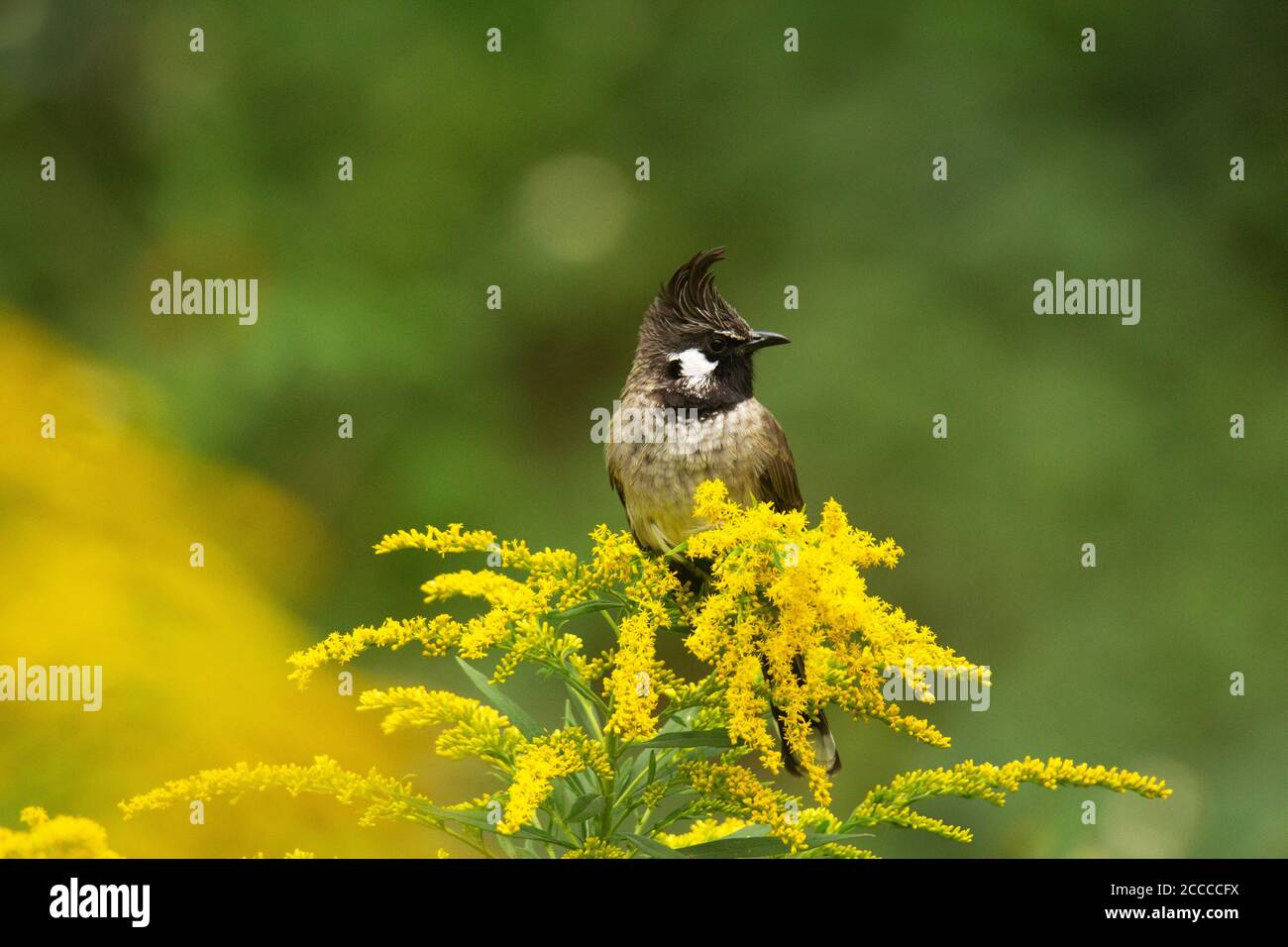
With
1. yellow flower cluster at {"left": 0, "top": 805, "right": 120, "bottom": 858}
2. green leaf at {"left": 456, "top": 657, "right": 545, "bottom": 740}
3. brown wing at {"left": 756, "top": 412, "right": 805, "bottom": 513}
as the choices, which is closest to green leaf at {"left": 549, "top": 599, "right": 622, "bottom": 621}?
green leaf at {"left": 456, "top": 657, "right": 545, "bottom": 740}

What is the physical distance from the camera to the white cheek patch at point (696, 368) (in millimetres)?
3496

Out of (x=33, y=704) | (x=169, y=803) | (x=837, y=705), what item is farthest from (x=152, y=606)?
(x=837, y=705)

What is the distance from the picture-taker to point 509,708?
2020 mm

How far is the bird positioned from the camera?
132 inches

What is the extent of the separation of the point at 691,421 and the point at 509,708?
1521 mm

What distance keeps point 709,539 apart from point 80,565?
9.93 ft

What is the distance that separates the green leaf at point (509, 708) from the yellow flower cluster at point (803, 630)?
0.93ft

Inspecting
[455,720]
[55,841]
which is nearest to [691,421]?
[455,720]

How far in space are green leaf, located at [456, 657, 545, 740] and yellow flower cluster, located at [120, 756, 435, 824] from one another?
19cm

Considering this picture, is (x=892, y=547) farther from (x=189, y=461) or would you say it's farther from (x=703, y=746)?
(x=189, y=461)

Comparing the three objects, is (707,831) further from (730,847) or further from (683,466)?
(683,466)

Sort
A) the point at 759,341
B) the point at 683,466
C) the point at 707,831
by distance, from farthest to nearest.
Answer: the point at 759,341 < the point at 683,466 < the point at 707,831

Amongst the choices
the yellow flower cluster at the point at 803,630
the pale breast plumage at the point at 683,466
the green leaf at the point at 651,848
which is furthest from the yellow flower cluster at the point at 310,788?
the pale breast plumage at the point at 683,466

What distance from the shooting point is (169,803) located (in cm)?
182
